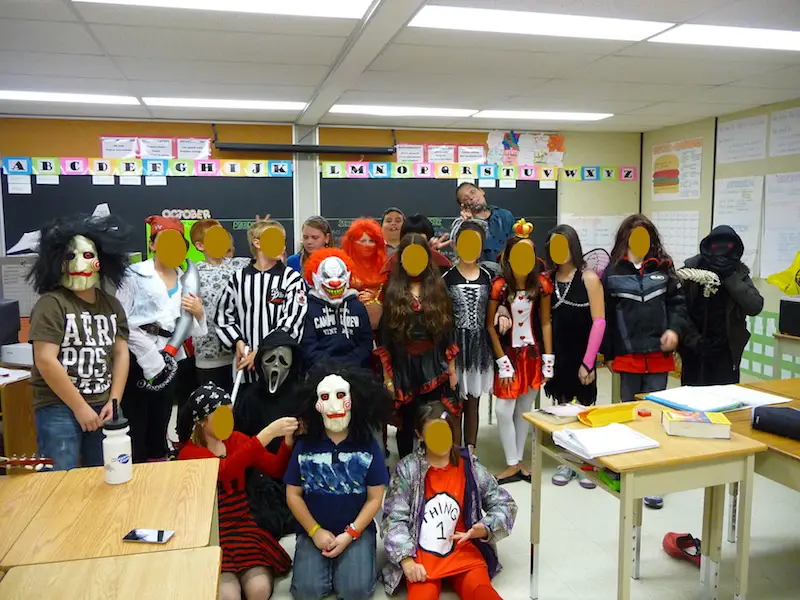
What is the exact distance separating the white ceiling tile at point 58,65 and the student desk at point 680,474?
2828 millimetres

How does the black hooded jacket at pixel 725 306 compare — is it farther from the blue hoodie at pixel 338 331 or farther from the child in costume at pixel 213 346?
the child in costume at pixel 213 346

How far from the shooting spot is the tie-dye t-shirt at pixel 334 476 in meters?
2.27

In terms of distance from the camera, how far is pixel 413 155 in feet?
18.4

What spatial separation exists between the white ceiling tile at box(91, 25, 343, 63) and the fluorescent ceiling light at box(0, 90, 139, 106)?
4.14 ft

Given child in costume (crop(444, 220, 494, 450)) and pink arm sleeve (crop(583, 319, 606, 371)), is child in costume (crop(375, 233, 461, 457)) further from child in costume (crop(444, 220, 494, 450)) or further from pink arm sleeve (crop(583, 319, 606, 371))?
pink arm sleeve (crop(583, 319, 606, 371))

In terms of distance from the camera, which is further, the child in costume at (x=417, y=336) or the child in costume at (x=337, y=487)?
the child in costume at (x=417, y=336)

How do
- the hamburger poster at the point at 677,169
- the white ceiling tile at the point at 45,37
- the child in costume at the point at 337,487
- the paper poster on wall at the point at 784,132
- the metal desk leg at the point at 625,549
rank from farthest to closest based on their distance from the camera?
the hamburger poster at the point at 677,169
the paper poster on wall at the point at 784,132
the white ceiling tile at the point at 45,37
the child in costume at the point at 337,487
the metal desk leg at the point at 625,549

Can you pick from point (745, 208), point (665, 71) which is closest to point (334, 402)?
point (665, 71)

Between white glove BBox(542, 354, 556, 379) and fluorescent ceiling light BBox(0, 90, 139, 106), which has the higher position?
fluorescent ceiling light BBox(0, 90, 139, 106)

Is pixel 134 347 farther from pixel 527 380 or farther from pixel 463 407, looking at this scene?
pixel 527 380

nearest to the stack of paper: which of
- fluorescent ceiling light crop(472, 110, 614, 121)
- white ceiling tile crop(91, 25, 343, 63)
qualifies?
white ceiling tile crop(91, 25, 343, 63)

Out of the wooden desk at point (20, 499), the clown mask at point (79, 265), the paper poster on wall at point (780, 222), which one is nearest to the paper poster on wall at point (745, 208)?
the paper poster on wall at point (780, 222)

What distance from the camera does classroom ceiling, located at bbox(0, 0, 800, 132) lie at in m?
2.54

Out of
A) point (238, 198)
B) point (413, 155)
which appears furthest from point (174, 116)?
point (413, 155)
